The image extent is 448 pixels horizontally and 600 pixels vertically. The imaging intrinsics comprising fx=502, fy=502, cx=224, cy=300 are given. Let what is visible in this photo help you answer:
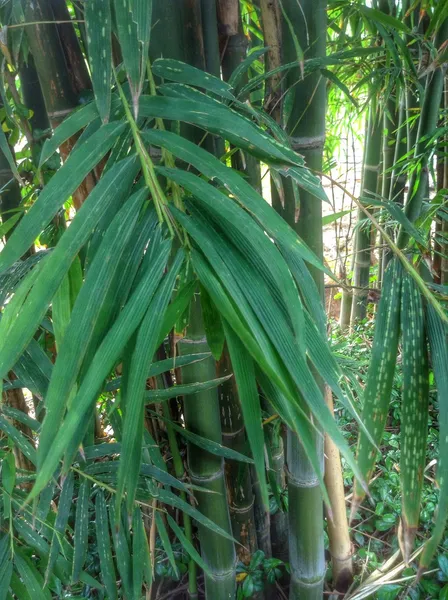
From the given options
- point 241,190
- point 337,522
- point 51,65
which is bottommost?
point 337,522

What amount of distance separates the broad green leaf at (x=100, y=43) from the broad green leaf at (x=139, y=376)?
155 mm

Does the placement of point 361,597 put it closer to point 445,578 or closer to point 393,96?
point 445,578

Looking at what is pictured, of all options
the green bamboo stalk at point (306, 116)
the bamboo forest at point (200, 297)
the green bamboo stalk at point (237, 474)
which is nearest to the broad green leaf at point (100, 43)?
the bamboo forest at point (200, 297)

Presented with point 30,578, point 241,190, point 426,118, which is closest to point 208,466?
point 30,578

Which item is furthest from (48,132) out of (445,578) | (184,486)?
(445,578)

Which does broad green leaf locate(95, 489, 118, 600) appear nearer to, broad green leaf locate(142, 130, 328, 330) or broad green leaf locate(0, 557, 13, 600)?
broad green leaf locate(0, 557, 13, 600)

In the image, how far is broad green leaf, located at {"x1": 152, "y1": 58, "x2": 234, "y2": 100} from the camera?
18.2 inches

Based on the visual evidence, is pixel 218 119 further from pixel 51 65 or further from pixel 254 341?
pixel 51 65

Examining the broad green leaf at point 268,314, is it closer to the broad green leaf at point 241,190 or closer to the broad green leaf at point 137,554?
the broad green leaf at point 241,190

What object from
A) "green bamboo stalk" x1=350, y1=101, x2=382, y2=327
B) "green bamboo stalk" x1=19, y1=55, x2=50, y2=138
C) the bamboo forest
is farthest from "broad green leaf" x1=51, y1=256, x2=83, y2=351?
"green bamboo stalk" x1=350, y1=101, x2=382, y2=327

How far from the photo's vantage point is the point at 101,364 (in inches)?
14.1

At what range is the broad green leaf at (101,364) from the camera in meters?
→ 0.34

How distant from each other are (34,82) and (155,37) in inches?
18.3

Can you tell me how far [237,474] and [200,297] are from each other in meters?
0.61
